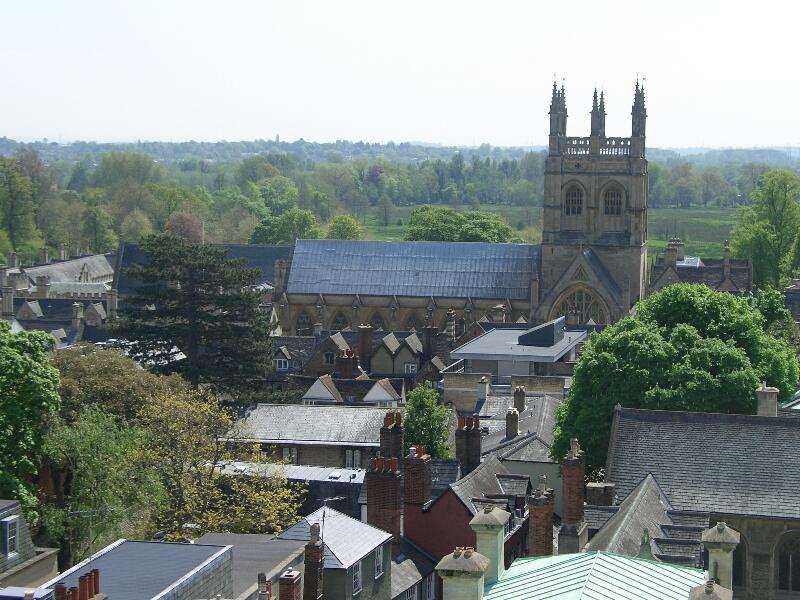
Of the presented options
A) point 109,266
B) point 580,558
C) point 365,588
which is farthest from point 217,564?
point 109,266

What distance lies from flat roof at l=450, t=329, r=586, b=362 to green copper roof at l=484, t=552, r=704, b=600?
1875 inches

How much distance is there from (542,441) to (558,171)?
156ft

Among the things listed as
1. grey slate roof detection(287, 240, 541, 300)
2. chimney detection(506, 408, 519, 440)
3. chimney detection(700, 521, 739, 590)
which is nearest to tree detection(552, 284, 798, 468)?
chimney detection(506, 408, 519, 440)

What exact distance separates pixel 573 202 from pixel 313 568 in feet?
225

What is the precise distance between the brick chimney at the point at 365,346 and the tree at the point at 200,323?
1330 centimetres

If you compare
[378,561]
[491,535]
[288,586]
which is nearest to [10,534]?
[378,561]

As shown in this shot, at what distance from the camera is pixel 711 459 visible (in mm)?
41219

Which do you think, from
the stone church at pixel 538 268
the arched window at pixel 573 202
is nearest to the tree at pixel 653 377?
the stone church at pixel 538 268

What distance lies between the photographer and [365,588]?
34.0 meters

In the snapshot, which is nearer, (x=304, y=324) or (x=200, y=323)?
(x=200, y=323)

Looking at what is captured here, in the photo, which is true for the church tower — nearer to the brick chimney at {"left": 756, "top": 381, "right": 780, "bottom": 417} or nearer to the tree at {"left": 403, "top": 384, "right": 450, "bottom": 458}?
the tree at {"left": 403, "top": 384, "right": 450, "bottom": 458}

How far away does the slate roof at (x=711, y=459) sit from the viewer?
4000 cm

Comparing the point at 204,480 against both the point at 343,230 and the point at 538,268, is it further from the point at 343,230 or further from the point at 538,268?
the point at 343,230

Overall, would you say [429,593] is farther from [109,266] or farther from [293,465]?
[109,266]
